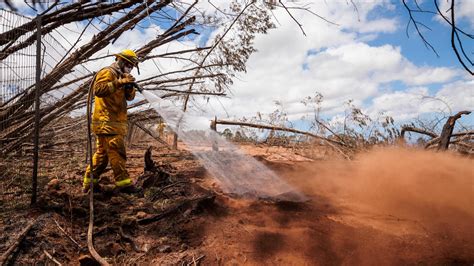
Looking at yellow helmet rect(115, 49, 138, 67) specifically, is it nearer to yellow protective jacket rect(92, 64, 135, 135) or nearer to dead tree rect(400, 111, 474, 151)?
yellow protective jacket rect(92, 64, 135, 135)

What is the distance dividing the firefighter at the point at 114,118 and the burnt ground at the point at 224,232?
34cm

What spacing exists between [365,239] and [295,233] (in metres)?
0.68

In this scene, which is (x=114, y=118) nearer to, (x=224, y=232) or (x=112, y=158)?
(x=112, y=158)

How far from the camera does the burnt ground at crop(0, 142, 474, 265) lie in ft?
10.2

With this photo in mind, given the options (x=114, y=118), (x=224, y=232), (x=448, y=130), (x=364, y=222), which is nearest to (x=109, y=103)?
(x=114, y=118)

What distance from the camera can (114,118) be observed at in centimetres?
495

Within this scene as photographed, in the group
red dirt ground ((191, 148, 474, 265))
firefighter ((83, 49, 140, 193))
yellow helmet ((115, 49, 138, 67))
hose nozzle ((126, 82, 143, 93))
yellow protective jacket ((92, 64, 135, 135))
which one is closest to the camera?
red dirt ground ((191, 148, 474, 265))

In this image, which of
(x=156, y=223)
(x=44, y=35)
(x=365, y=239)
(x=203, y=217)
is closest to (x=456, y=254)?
(x=365, y=239)

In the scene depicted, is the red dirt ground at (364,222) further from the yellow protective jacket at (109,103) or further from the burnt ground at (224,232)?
the yellow protective jacket at (109,103)

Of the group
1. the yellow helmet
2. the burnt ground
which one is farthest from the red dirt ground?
the yellow helmet

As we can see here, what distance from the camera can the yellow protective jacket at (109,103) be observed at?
4684 mm

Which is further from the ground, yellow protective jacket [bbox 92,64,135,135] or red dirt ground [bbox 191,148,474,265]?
yellow protective jacket [bbox 92,64,135,135]

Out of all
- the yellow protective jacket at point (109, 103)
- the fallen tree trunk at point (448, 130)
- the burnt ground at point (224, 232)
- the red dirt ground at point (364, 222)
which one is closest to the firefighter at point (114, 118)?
the yellow protective jacket at point (109, 103)

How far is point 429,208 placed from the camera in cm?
415
